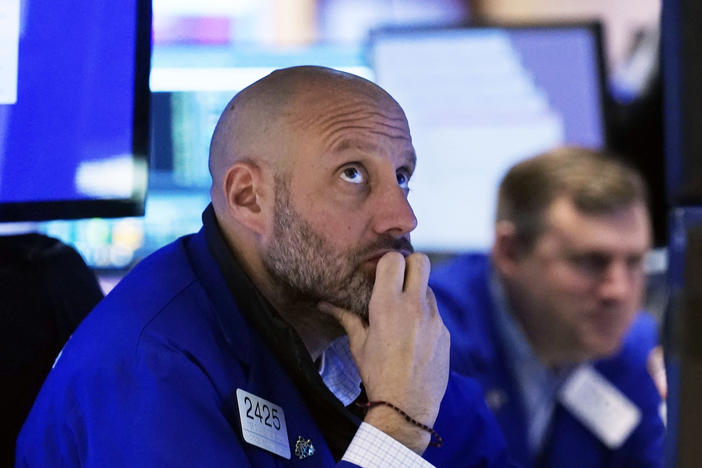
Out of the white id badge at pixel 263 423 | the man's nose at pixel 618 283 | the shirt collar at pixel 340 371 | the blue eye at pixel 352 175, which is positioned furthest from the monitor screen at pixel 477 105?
the white id badge at pixel 263 423

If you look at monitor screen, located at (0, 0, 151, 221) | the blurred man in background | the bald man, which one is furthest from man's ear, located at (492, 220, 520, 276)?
monitor screen, located at (0, 0, 151, 221)

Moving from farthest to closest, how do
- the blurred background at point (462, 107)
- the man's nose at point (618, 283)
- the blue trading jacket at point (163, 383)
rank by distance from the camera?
1. the blurred background at point (462, 107)
2. the man's nose at point (618, 283)
3. the blue trading jacket at point (163, 383)

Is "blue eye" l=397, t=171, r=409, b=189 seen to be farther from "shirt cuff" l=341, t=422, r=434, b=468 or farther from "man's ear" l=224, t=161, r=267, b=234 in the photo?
"shirt cuff" l=341, t=422, r=434, b=468

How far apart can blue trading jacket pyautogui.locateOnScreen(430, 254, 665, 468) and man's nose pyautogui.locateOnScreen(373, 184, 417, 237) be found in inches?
50.2

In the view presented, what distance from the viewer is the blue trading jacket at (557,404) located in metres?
2.76

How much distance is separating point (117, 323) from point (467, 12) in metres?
4.88

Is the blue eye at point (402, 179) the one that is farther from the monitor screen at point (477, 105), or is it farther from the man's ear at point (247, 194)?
the monitor screen at point (477, 105)

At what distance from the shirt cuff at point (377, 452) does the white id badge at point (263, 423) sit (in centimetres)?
10

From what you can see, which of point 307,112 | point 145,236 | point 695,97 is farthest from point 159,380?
point 145,236

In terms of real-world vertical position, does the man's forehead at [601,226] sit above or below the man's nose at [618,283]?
above

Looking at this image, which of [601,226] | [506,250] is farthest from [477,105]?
[601,226]

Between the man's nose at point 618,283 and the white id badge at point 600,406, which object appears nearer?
the white id badge at point 600,406

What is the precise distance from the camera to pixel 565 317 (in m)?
2.96

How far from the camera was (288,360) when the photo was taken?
1.40 m
